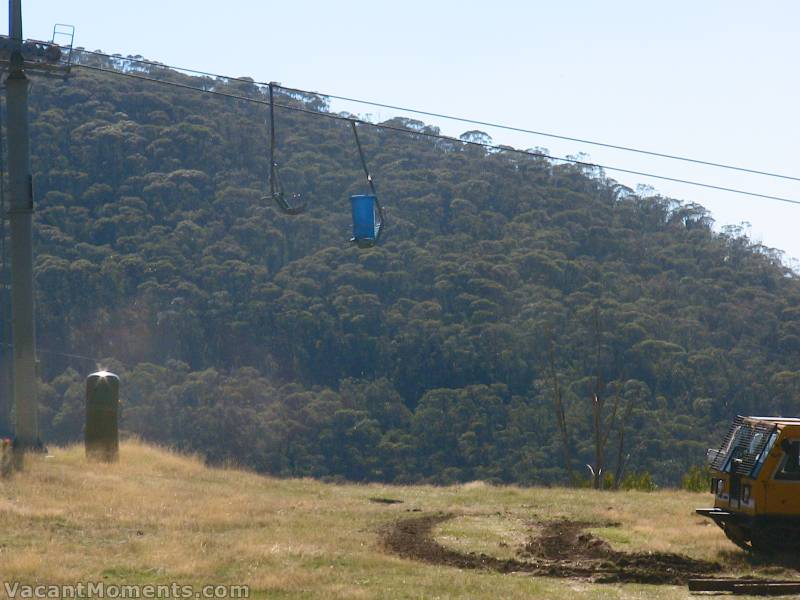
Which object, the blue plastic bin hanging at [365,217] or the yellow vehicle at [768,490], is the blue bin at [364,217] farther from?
the yellow vehicle at [768,490]

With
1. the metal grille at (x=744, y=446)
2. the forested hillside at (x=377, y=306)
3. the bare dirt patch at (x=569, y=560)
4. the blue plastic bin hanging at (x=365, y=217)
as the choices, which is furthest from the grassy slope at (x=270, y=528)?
the forested hillside at (x=377, y=306)

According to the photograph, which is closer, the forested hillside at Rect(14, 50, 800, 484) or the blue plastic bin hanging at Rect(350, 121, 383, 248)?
the blue plastic bin hanging at Rect(350, 121, 383, 248)

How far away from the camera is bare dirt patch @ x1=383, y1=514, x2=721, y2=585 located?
12.5m

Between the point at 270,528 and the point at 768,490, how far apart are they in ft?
22.5

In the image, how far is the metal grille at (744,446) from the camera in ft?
45.3

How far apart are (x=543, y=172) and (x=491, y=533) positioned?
68.9 meters

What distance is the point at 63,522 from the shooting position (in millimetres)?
14453

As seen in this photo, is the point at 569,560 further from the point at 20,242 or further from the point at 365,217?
the point at 20,242

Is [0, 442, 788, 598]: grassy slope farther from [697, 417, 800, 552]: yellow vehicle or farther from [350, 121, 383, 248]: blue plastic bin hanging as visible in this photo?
[350, 121, 383, 248]: blue plastic bin hanging

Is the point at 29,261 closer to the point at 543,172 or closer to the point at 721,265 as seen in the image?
the point at 721,265

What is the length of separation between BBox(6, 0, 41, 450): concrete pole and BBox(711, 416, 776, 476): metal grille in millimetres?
12856

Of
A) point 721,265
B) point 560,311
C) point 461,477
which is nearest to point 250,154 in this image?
point 560,311

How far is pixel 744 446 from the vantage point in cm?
1422

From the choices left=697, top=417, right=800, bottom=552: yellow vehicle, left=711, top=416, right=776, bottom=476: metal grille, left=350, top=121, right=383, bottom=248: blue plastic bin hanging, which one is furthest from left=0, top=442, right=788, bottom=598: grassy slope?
left=350, top=121, right=383, bottom=248: blue plastic bin hanging
